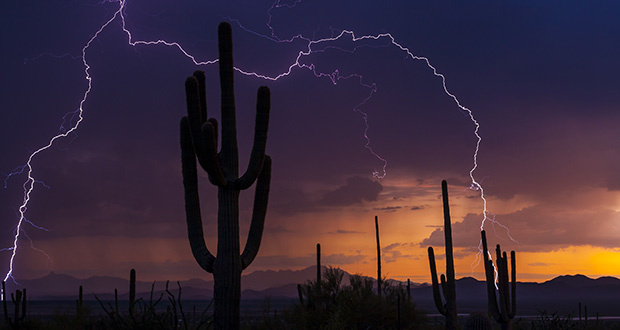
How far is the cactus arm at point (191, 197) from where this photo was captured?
49.1 ft

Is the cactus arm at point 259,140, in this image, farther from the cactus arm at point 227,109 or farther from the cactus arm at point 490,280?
the cactus arm at point 490,280

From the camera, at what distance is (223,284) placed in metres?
14.4

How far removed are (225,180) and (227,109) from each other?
163 cm

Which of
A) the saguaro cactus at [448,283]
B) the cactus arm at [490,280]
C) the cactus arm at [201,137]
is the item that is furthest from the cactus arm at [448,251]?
the cactus arm at [201,137]

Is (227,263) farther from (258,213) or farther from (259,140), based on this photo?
(259,140)

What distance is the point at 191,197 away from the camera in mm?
15031

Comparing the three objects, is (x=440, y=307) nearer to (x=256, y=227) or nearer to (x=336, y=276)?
(x=336, y=276)

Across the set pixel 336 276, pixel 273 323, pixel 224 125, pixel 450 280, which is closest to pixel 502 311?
pixel 450 280

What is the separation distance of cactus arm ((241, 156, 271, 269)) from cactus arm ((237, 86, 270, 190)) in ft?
2.87

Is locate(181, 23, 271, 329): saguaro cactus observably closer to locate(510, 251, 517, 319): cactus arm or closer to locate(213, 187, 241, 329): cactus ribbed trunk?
locate(213, 187, 241, 329): cactus ribbed trunk

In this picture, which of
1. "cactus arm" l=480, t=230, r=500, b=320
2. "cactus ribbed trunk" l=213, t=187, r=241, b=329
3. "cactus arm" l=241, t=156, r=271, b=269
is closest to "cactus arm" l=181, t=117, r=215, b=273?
"cactus ribbed trunk" l=213, t=187, r=241, b=329

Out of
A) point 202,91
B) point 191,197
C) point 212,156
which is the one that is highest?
point 202,91

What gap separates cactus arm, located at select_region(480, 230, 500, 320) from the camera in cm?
2225

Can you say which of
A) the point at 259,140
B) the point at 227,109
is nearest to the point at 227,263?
the point at 259,140
